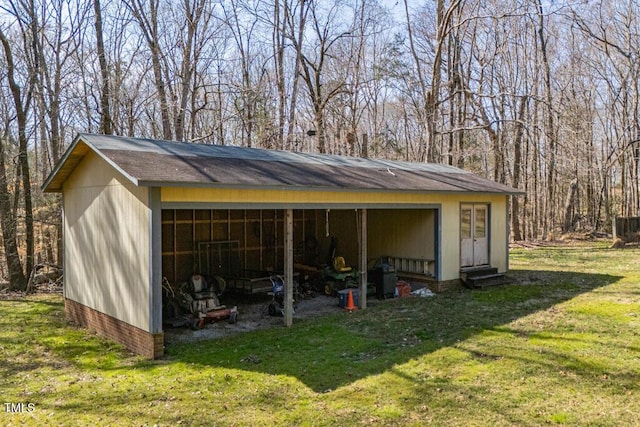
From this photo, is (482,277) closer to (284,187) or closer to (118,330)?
(284,187)

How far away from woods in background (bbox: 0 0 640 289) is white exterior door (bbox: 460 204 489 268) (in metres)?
4.97

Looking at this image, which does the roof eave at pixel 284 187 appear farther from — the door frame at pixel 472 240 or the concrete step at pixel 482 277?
the concrete step at pixel 482 277

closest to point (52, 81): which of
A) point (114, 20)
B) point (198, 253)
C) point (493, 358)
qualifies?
point (114, 20)

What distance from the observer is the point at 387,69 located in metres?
23.2

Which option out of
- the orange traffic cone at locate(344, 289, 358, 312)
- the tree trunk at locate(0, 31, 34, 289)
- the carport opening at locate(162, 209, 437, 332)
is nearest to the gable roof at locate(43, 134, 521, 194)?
the carport opening at locate(162, 209, 437, 332)

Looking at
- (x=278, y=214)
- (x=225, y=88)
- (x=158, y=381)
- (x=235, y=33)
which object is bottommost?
(x=158, y=381)

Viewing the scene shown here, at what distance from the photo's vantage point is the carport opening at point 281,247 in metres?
11.4

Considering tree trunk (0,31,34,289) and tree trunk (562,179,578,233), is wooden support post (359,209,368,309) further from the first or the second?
tree trunk (562,179,578,233)

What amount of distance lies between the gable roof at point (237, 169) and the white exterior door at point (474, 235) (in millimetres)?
636

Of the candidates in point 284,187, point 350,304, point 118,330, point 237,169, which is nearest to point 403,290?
point 350,304

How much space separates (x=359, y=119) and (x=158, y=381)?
22.8 meters

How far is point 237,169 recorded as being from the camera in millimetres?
8789

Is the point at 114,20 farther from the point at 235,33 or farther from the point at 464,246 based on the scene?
the point at 464,246

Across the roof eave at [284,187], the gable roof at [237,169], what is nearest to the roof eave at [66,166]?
the gable roof at [237,169]
